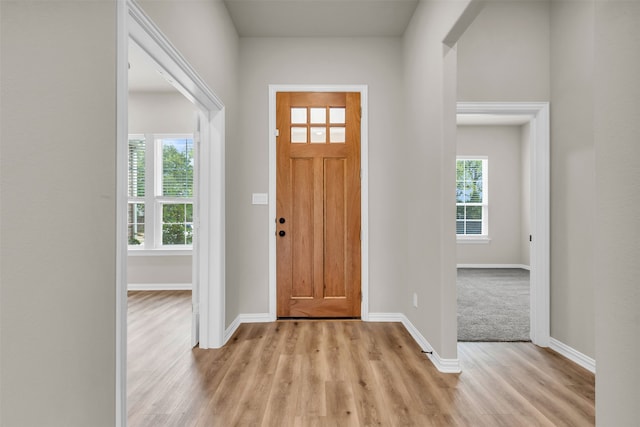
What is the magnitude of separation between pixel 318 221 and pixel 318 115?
1.15 meters

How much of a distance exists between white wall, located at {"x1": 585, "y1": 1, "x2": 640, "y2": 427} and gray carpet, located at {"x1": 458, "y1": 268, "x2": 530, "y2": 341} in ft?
7.09

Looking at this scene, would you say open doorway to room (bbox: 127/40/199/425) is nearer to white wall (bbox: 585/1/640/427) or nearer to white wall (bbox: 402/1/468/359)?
white wall (bbox: 402/1/468/359)

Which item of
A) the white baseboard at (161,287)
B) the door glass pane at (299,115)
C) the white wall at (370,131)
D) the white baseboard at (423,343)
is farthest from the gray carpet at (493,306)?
the white baseboard at (161,287)

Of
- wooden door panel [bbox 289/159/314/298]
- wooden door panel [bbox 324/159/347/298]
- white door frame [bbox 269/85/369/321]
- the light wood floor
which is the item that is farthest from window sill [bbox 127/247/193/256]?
wooden door panel [bbox 324/159/347/298]

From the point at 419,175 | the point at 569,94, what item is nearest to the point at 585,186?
the point at 569,94

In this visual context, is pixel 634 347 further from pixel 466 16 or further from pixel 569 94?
pixel 569 94

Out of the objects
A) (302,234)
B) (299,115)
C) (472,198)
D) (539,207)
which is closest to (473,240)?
(472,198)

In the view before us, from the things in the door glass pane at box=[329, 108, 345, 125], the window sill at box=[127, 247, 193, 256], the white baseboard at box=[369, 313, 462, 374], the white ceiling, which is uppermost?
the white ceiling

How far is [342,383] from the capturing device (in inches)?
82.4

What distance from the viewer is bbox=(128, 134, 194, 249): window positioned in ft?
16.0

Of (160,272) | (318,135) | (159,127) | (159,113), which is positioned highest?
(159,113)

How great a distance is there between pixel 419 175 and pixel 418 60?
1.03 meters

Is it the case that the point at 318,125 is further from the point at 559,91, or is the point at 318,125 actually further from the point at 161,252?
the point at 161,252

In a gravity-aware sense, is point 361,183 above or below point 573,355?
above
